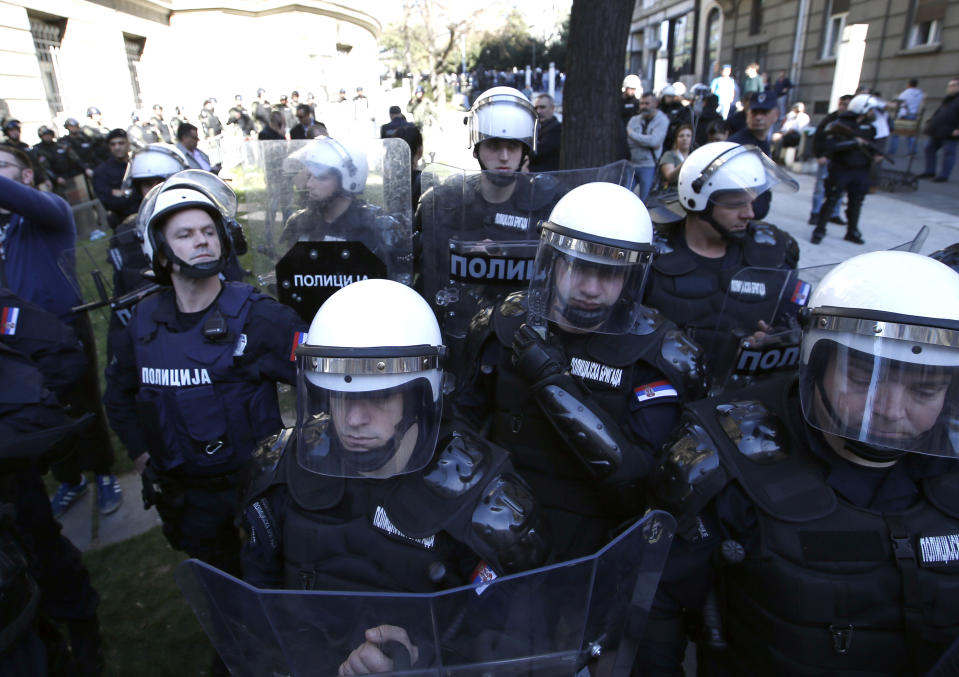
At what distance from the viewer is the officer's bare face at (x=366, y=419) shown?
161cm

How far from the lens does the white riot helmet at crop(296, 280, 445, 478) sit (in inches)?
62.6

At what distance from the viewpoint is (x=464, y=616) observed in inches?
41.1

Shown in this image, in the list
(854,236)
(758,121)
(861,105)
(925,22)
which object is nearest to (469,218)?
(758,121)

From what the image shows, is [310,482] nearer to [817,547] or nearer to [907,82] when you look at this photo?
[817,547]

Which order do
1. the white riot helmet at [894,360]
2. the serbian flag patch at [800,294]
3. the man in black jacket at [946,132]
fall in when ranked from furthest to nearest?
the man in black jacket at [946,132], the serbian flag patch at [800,294], the white riot helmet at [894,360]

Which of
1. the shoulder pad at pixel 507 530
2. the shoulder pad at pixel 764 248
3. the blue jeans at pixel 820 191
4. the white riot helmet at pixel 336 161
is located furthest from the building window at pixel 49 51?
the shoulder pad at pixel 507 530

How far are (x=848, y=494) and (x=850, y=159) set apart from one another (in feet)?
23.7

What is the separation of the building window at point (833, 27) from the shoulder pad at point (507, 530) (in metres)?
19.2

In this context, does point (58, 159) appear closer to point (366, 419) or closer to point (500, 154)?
point (500, 154)

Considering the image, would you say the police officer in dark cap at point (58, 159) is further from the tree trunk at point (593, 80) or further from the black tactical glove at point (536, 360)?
the black tactical glove at point (536, 360)

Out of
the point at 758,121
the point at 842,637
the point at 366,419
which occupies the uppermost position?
the point at 758,121

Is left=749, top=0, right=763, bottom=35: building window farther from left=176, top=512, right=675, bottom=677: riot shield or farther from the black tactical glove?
left=176, top=512, right=675, bottom=677: riot shield

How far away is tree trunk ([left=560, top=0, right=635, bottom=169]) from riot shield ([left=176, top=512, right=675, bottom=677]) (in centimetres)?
390

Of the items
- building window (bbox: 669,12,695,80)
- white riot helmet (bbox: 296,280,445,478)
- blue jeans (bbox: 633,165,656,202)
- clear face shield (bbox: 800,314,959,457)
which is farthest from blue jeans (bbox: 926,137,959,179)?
building window (bbox: 669,12,695,80)
